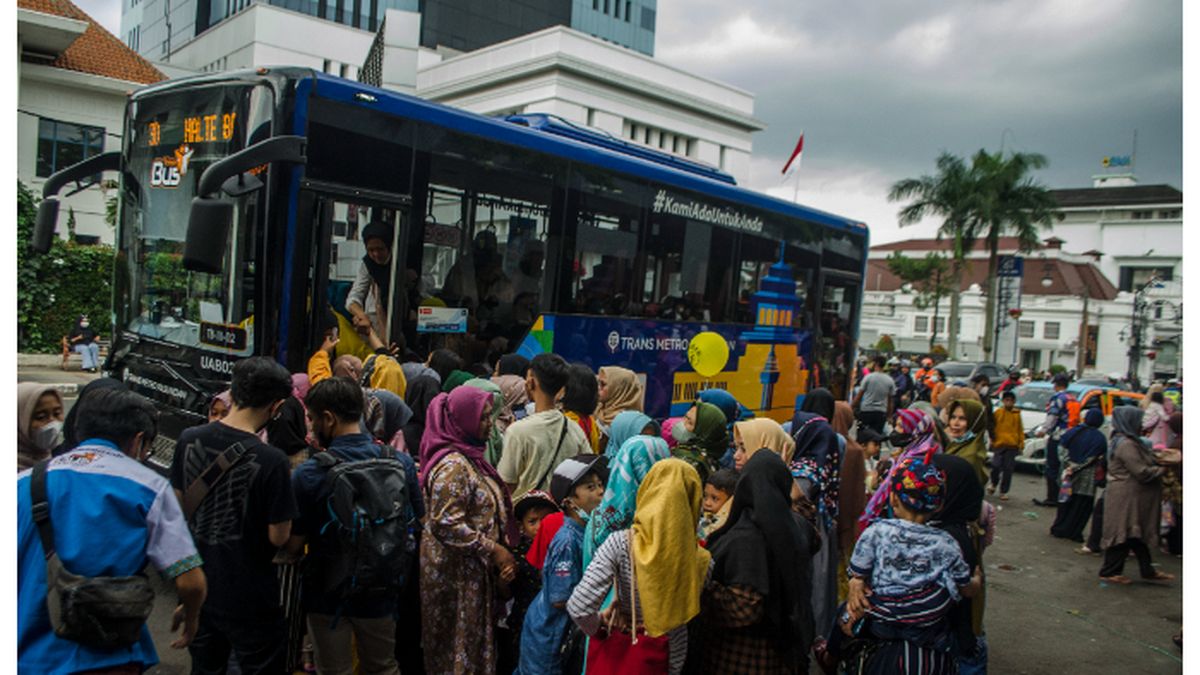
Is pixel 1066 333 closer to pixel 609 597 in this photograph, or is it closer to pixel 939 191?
pixel 939 191

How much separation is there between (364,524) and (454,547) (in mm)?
467

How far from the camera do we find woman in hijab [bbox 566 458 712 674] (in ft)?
11.3

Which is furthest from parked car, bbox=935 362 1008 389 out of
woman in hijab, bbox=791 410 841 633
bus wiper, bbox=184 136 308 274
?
bus wiper, bbox=184 136 308 274

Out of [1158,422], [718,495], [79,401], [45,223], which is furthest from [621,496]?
[1158,422]

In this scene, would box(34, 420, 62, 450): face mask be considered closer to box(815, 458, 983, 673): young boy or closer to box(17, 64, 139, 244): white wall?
box(815, 458, 983, 673): young boy

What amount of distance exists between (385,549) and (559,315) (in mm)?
5302

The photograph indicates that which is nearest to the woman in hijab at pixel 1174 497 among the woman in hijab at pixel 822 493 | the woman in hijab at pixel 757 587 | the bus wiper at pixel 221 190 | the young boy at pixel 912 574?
the woman in hijab at pixel 822 493

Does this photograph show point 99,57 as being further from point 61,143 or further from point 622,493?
point 622,493

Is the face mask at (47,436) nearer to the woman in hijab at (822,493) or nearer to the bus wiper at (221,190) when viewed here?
the bus wiper at (221,190)

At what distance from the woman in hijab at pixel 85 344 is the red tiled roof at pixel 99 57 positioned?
9.27 metres

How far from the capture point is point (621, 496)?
12.4 feet

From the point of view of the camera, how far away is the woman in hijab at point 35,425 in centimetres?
344

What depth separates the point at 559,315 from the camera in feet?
29.7

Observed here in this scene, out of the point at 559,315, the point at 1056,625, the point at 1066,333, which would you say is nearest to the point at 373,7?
the point at 1066,333
